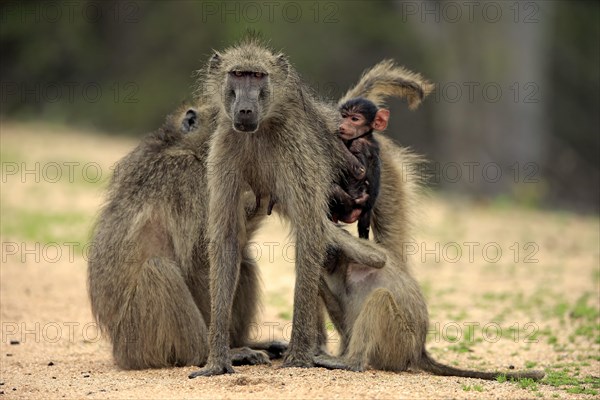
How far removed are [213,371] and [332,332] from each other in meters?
2.44

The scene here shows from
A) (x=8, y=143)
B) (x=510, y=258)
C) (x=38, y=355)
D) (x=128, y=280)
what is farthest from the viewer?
(x=8, y=143)

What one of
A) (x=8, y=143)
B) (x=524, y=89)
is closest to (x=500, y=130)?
(x=524, y=89)

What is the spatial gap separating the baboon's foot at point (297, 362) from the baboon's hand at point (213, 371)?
0.35m

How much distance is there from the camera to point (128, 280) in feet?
20.7

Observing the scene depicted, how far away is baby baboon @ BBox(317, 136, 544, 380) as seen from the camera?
19.5 ft

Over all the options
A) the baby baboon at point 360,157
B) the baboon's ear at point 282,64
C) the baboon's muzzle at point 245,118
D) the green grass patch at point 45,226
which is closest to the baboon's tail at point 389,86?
the baby baboon at point 360,157

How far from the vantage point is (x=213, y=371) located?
571 cm

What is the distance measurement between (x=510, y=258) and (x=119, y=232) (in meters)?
5.82

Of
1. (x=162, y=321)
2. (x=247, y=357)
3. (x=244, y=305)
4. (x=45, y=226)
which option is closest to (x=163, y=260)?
(x=162, y=321)

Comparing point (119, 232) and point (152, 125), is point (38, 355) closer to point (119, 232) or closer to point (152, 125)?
point (119, 232)

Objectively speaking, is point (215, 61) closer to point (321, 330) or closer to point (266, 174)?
point (266, 174)

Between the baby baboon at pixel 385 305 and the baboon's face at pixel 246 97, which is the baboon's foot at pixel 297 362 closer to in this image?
the baby baboon at pixel 385 305

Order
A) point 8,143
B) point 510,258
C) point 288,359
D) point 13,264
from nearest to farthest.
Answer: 1. point 288,359
2. point 13,264
3. point 510,258
4. point 8,143

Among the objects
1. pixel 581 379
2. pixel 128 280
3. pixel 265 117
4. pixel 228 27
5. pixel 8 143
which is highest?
pixel 228 27
